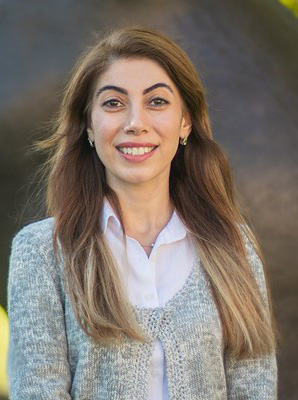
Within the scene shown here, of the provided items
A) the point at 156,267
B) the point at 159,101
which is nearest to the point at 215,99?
the point at 159,101

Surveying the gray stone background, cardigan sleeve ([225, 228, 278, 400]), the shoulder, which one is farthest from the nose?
the gray stone background

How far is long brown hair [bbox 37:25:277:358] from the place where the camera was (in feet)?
6.63

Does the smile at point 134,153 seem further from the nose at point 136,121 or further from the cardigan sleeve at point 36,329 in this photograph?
the cardigan sleeve at point 36,329

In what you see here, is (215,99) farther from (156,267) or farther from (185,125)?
(156,267)

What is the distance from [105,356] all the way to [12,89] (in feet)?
3.11

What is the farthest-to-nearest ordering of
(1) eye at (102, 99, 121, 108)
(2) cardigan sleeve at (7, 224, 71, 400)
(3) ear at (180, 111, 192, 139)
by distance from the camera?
(3) ear at (180, 111, 192, 139)
(1) eye at (102, 99, 121, 108)
(2) cardigan sleeve at (7, 224, 71, 400)

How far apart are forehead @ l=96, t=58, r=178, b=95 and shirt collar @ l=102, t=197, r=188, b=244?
0.24m

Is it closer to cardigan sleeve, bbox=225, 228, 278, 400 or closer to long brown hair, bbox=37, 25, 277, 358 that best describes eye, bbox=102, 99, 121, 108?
long brown hair, bbox=37, 25, 277, 358

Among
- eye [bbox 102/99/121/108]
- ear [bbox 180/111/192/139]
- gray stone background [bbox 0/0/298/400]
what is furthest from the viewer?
gray stone background [bbox 0/0/298/400]

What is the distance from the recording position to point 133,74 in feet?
6.89

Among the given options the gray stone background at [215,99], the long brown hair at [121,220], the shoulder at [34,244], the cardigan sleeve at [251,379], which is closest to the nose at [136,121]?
the long brown hair at [121,220]

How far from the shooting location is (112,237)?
2.12m

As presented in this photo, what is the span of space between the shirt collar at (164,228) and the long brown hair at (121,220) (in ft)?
0.05

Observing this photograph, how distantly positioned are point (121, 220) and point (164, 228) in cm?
9
